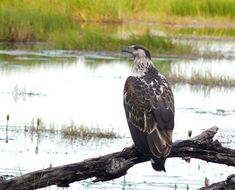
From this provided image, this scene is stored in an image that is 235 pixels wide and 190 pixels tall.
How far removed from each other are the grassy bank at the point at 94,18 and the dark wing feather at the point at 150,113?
1796 centimetres

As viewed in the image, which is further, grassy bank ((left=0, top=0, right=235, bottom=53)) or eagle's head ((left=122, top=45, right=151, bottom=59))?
grassy bank ((left=0, top=0, right=235, bottom=53))

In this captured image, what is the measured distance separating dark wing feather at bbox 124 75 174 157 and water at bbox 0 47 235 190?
1.86 metres

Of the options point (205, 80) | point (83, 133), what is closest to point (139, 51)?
point (83, 133)

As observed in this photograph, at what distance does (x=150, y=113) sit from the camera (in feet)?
27.5

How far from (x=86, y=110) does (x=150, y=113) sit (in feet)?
28.3

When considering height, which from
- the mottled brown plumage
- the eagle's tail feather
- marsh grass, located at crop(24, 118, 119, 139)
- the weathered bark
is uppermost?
the mottled brown plumage

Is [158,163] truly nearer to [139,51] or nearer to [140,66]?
[140,66]

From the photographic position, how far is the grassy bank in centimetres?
2795

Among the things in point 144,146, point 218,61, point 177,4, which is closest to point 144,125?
point 144,146

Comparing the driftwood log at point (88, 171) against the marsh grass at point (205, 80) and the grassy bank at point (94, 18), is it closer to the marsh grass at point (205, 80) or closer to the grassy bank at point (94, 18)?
the marsh grass at point (205, 80)

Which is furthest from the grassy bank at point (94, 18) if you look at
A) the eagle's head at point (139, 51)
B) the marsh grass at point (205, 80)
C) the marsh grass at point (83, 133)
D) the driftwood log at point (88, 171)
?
the driftwood log at point (88, 171)

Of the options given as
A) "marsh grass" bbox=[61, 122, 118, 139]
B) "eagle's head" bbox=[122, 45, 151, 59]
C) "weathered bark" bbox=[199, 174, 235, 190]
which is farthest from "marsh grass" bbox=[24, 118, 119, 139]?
"weathered bark" bbox=[199, 174, 235, 190]

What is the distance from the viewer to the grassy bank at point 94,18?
27953 millimetres

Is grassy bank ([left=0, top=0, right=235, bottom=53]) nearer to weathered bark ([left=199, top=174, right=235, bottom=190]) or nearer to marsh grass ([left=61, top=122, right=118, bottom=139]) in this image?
marsh grass ([left=61, top=122, right=118, bottom=139])
